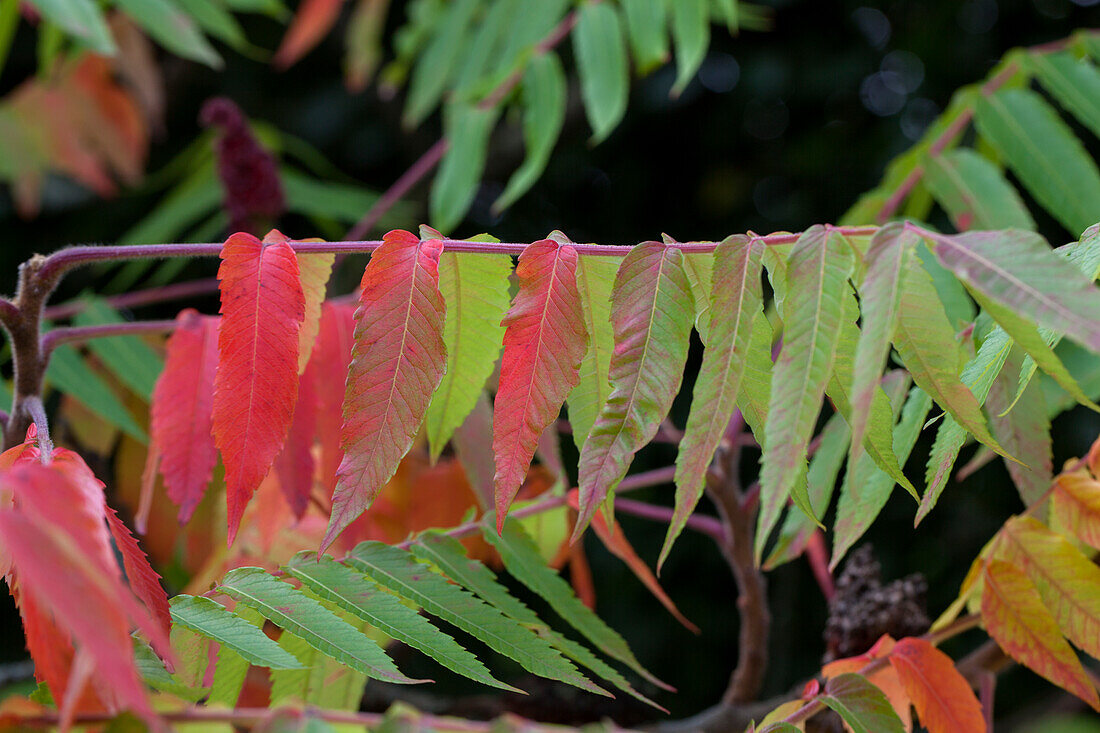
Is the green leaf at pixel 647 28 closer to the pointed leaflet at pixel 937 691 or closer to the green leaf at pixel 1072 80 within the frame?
the green leaf at pixel 1072 80

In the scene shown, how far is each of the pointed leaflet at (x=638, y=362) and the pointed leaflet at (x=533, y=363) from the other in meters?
0.03

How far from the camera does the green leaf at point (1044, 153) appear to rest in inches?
36.2

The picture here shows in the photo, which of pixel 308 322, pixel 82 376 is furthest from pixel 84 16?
pixel 308 322

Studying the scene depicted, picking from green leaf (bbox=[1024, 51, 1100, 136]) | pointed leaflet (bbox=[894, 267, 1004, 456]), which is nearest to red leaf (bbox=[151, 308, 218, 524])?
pointed leaflet (bbox=[894, 267, 1004, 456])

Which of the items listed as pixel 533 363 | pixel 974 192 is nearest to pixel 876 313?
pixel 533 363

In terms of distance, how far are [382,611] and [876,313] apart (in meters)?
0.33

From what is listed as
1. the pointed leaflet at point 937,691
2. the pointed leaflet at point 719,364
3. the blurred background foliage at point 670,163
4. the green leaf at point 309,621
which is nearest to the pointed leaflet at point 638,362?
the pointed leaflet at point 719,364

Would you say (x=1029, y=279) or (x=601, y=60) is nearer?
(x=1029, y=279)

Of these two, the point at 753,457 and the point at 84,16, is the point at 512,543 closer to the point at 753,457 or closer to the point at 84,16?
the point at 84,16

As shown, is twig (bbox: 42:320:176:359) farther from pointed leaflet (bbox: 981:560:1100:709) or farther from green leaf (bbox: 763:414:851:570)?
pointed leaflet (bbox: 981:560:1100:709)

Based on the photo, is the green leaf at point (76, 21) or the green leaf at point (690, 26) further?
the green leaf at point (690, 26)

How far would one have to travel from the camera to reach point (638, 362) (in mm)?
505

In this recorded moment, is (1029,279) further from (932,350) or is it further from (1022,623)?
(1022,623)

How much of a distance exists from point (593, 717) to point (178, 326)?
1.92ft
